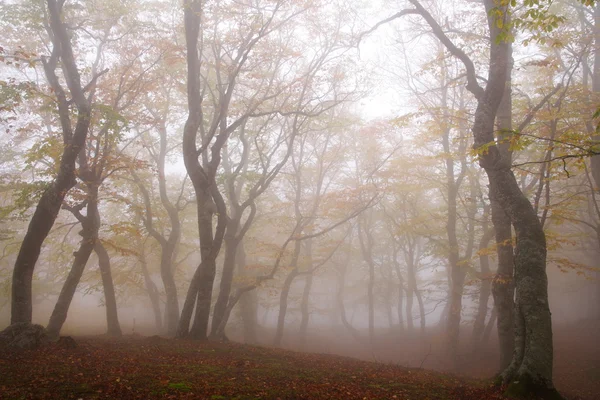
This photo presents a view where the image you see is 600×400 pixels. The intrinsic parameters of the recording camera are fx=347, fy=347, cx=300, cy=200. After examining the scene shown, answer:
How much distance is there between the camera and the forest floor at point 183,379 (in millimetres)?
5211

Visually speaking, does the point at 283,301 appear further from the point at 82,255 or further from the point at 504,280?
the point at 504,280

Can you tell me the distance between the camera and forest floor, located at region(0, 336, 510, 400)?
521cm

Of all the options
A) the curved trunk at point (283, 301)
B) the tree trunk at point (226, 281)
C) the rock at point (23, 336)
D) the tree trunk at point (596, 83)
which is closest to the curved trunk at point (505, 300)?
the tree trunk at point (596, 83)

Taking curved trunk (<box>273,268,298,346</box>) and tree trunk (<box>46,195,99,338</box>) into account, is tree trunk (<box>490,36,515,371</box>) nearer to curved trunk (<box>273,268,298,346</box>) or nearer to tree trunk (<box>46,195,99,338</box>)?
curved trunk (<box>273,268,298,346</box>)

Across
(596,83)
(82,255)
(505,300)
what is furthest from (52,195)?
(596,83)

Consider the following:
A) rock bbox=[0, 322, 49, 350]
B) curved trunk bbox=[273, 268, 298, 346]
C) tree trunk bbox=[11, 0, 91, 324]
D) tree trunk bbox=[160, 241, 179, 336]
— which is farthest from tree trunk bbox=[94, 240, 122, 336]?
curved trunk bbox=[273, 268, 298, 346]

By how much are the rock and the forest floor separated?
17.8 inches

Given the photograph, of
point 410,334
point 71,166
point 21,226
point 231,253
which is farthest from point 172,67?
point 410,334

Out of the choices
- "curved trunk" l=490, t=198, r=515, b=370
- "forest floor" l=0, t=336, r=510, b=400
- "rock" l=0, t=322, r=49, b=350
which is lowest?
"forest floor" l=0, t=336, r=510, b=400

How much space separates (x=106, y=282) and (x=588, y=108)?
804 inches

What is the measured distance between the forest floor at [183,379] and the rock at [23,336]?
452 millimetres

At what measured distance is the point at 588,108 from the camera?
1209 centimetres

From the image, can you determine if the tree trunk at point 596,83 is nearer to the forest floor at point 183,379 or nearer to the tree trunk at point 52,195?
the forest floor at point 183,379

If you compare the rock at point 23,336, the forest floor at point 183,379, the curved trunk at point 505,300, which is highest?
the curved trunk at point 505,300
